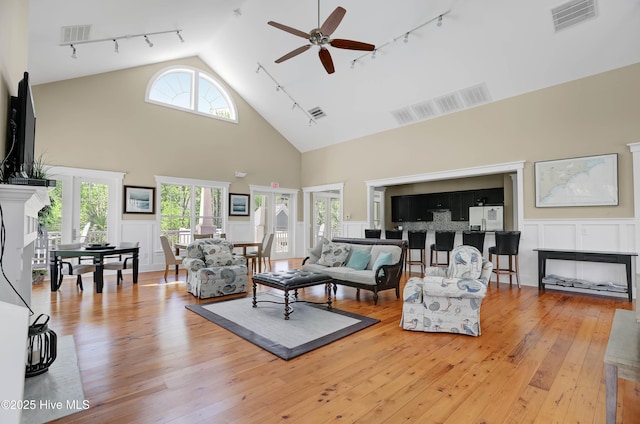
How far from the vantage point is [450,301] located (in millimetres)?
3408

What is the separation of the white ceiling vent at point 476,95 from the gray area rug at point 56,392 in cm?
713

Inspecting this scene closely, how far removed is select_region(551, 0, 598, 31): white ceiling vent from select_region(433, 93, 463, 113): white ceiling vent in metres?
1.98

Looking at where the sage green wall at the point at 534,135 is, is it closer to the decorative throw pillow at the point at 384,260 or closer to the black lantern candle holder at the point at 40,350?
the decorative throw pillow at the point at 384,260

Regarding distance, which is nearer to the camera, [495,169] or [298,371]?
[298,371]

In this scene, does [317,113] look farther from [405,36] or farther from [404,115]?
[405,36]

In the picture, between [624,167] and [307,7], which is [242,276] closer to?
[307,7]

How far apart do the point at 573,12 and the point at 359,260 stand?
475 centimetres

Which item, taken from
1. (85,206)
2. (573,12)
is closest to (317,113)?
(573,12)

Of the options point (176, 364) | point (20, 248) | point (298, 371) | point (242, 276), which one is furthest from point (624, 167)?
point (20, 248)

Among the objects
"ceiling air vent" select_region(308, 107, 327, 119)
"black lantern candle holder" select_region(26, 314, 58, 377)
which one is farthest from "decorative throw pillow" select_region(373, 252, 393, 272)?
"ceiling air vent" select_region(308, 107, 327, 119)

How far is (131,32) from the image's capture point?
5.60 meters

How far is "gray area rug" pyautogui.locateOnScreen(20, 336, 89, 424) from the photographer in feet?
Result: 6.45

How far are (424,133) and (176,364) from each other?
264 inches

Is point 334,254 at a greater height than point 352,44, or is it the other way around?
point 352,44
